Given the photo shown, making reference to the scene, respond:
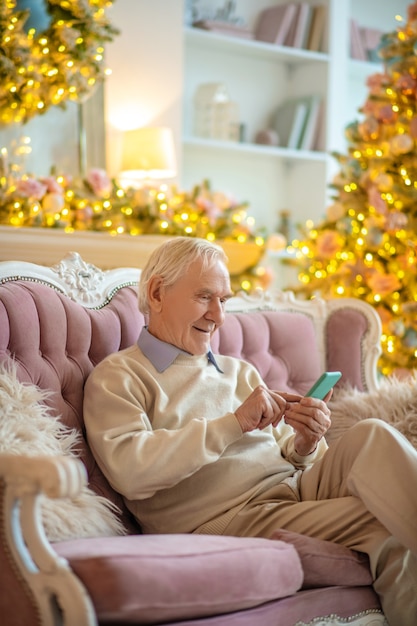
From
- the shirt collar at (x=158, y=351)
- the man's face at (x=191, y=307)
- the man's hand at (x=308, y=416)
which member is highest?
the man's face at (x=191, y=307)

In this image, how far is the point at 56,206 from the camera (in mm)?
3498

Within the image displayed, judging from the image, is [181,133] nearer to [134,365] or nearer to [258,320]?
[258,320]

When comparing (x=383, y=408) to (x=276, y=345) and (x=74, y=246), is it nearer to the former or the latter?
(x=276, y=345)

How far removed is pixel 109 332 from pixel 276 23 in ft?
11.0

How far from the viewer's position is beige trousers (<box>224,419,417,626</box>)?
1.89 meters

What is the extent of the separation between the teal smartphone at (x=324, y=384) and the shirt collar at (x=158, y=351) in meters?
0.35

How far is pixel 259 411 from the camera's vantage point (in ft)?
6.65

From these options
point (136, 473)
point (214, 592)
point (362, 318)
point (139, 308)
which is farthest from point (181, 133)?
point (214, 592)

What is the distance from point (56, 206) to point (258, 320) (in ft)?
3.65

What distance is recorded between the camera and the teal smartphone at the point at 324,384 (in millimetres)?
2076

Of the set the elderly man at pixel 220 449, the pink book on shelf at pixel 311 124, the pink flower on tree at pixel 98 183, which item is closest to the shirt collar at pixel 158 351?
the elderly man at pixel 220 449

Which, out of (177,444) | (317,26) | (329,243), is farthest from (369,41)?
(177,444)

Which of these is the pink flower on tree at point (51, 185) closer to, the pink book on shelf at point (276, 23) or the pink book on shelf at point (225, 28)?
the pink book on shelf at point (225, 28)

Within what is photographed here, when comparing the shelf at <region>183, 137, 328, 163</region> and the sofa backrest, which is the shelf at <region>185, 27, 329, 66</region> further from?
the sofa backrest
